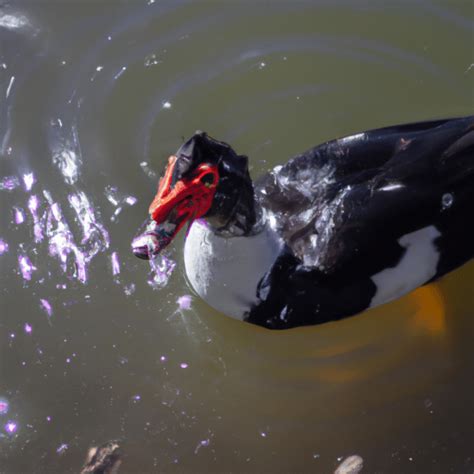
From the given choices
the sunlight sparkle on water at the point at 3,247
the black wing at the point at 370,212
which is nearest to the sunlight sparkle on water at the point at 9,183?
the sunlight sparkle on water at the point at 3,247

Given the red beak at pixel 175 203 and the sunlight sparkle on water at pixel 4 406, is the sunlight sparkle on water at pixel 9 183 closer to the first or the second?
the sunlight sparkle on water at pixel 4 406

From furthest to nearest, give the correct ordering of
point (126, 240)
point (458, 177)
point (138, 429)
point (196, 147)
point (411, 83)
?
point (411, 83) → point (126, 240) → point (138, 429) → point (458, 177) → point (196, 147)

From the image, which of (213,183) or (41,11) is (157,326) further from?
(41,11)

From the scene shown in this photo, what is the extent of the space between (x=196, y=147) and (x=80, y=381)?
1345mm

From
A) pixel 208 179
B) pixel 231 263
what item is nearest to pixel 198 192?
pixel 208 179

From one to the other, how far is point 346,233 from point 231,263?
463mm

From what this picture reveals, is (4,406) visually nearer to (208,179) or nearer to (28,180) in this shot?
(28,180)

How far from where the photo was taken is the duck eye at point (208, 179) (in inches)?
103

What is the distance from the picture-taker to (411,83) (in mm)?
4105

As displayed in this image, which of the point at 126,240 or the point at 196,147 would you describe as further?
the point at 126,240

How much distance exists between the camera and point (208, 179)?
8.63ft

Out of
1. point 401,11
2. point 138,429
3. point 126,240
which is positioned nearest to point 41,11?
point 126,240

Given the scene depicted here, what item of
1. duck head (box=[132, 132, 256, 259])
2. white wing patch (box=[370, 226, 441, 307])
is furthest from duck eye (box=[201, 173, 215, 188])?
white wing patch (box=[370, 226, 441, 307])

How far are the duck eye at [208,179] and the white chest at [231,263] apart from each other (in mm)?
321
